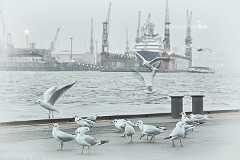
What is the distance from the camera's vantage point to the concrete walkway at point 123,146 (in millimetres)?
6352

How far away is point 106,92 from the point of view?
31.6 feet

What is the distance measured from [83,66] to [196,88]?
2.33 m

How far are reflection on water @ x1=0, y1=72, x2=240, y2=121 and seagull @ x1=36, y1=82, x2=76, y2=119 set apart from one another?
9cm

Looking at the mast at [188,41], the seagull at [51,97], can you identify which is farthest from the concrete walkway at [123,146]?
the mast at [188,41]

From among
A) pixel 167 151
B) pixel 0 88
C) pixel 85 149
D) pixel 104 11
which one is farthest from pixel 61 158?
pixel 104 11

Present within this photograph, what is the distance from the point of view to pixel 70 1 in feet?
28.9

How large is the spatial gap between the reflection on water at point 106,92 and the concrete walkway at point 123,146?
0.53 m

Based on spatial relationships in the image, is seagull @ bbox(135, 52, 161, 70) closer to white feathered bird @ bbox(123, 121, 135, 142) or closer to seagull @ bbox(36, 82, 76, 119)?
seagull @ bbox(36, 82, 76, 119)

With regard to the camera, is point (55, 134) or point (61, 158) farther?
point (55, 134)

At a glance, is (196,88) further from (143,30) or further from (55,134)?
(55,134)

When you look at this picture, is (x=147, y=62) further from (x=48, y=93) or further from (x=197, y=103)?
(x=48, y=93)

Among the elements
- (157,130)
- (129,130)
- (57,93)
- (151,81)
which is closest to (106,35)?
(151,81)

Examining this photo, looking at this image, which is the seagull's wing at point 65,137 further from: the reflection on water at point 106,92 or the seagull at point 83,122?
the reflection on water at point 106,92

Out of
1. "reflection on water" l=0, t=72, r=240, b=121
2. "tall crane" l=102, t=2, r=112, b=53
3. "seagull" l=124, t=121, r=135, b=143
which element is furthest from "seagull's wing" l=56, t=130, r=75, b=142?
"tall crane" l=102, t=2, r=112, b=53
